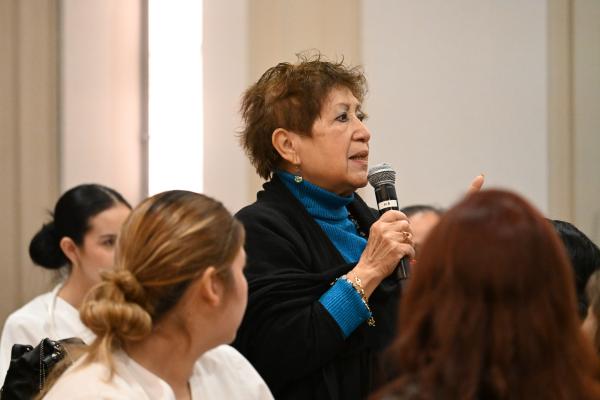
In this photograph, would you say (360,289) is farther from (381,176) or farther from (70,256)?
(70,256)

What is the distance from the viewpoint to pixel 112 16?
199 inches

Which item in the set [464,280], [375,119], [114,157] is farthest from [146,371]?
[114,157]

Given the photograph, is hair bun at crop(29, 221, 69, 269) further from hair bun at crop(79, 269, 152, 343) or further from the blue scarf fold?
hair bun at crop(79, 269, 152, 343)

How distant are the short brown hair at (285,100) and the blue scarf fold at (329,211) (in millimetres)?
106

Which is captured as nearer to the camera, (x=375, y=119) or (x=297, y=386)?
(x=297, y=386)

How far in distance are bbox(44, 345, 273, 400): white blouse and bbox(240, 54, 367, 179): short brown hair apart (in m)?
0.74

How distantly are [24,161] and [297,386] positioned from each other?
288 centimetres

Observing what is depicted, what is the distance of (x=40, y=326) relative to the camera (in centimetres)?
343

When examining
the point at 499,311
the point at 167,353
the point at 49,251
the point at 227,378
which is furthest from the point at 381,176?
the point at 49,251

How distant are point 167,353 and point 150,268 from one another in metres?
0.18

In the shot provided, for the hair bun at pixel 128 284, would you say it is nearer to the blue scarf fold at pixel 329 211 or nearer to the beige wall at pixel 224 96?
the blue scarf fold at pixel 329 211

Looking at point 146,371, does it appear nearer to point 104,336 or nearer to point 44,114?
point 104,336

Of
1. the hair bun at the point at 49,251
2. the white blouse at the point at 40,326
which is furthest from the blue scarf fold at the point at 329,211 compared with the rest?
the hair bun at the point at 49,251

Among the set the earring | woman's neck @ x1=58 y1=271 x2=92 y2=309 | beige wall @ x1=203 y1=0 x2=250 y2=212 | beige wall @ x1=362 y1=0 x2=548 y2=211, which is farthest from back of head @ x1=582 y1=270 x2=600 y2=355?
beige wall @ x1=203 y1=0 x2=250 y2=212
